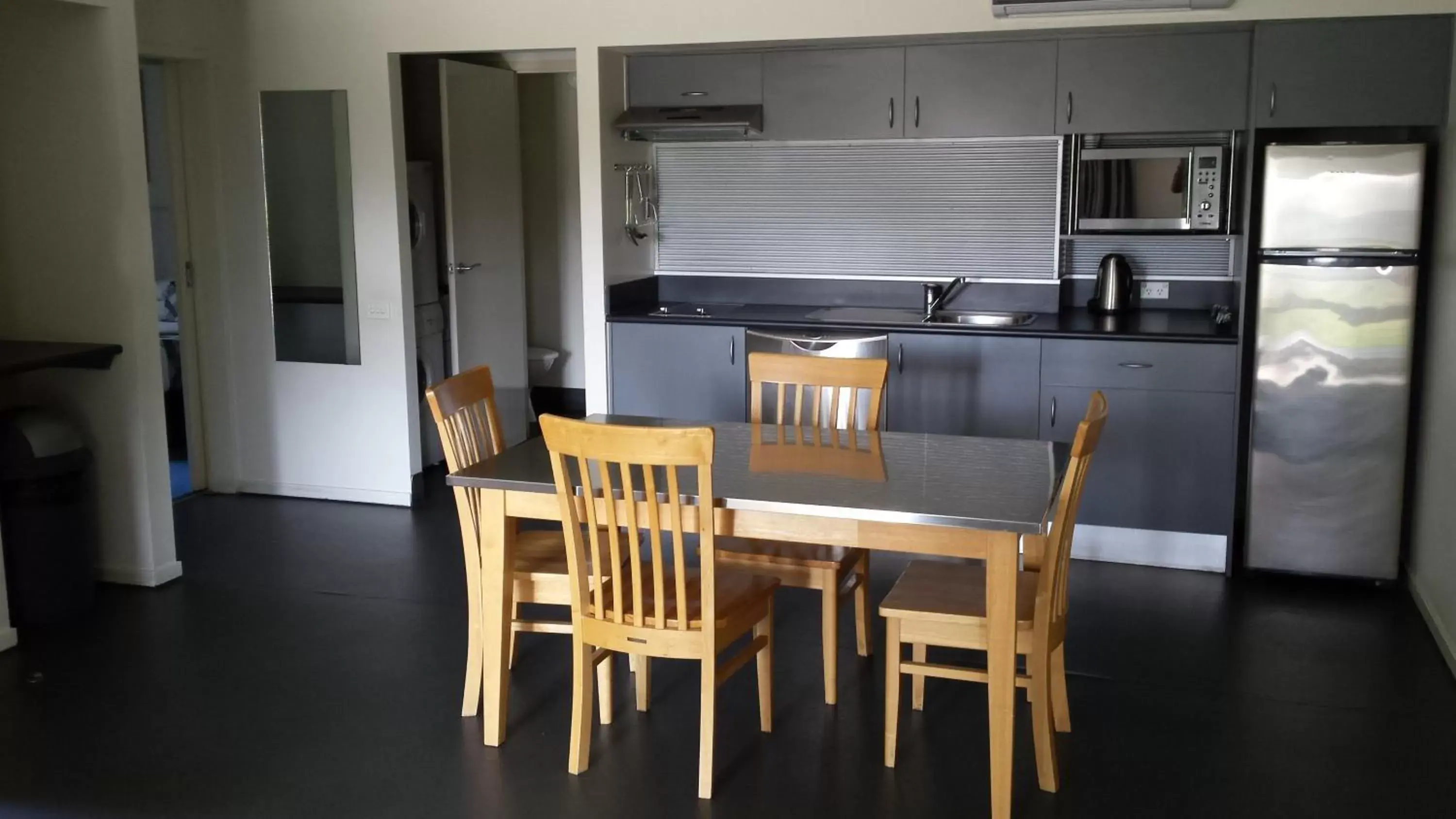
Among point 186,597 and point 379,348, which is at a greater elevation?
point 379,348

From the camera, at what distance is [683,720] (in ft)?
11.0

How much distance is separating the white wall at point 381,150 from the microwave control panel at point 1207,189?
0.80 m

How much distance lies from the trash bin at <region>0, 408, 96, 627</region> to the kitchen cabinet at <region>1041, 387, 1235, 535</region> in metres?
3.38

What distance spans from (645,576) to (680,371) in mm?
2063

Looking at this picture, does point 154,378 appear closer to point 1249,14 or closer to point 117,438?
point 117,438

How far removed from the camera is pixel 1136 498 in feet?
15.1

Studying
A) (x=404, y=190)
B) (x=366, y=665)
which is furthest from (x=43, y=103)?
(x=366, y=665)

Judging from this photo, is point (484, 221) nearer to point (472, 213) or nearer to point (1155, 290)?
point (472, 213)

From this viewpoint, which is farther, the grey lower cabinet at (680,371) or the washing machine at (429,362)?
the washing machine at (429,362)

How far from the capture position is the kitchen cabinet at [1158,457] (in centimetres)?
450

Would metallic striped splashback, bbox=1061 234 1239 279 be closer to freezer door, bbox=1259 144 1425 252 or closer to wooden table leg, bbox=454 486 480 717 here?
freezer door, bbox=1259 144 1425 252

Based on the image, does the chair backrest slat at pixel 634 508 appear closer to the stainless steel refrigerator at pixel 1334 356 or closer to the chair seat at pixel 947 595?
the chair seat at pixel 947 595

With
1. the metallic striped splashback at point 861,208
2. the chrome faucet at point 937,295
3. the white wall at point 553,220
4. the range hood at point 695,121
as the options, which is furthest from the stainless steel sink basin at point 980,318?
the white wall at point 553,220

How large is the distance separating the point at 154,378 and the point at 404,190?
4.72 feet
